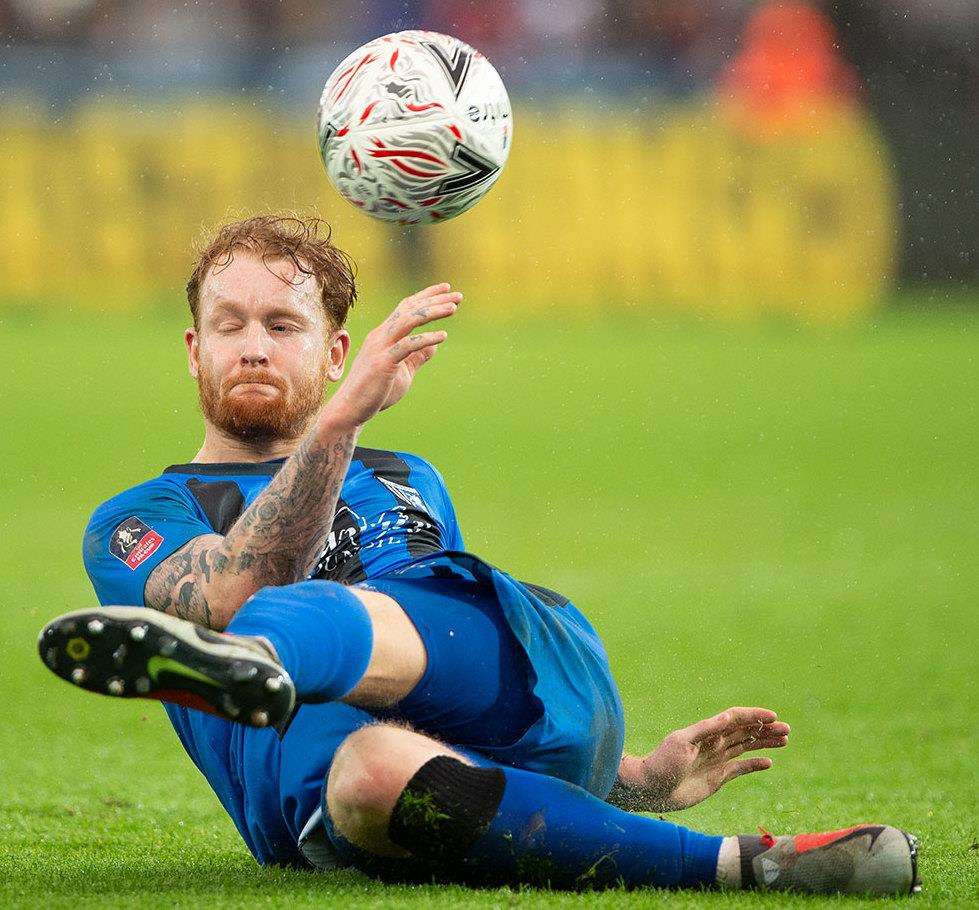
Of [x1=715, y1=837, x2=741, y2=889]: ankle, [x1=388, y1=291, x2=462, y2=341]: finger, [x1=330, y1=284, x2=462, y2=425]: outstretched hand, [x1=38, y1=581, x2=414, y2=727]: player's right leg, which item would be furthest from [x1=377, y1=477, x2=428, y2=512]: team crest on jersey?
[x1=715, y1=837, x2=741, y2=889]: ankle

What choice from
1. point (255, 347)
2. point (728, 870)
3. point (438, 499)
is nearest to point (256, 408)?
point (255, 347)

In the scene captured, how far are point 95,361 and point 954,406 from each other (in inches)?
317

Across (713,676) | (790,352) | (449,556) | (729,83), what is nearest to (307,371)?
(449,556)

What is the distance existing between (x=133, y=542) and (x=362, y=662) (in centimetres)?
72

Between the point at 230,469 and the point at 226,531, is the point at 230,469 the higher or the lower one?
the higher one

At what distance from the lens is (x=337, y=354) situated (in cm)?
417

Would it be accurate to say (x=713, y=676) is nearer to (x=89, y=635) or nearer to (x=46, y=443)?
(x=89, y=635)

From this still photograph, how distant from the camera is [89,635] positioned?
276 cm

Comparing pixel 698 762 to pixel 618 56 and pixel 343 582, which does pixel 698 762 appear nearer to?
pixel 343 582

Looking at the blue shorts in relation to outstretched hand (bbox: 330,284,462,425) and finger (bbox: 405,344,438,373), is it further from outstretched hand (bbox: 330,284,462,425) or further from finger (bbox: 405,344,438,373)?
finger (bbox: 405,344,438,373)

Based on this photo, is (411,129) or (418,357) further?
(411,129)

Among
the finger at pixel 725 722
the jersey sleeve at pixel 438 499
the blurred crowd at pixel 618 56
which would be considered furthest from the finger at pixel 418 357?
the blurred crowd at pixel 618 56

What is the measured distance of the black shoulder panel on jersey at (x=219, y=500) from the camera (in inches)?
146

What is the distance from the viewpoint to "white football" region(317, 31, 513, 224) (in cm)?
425
